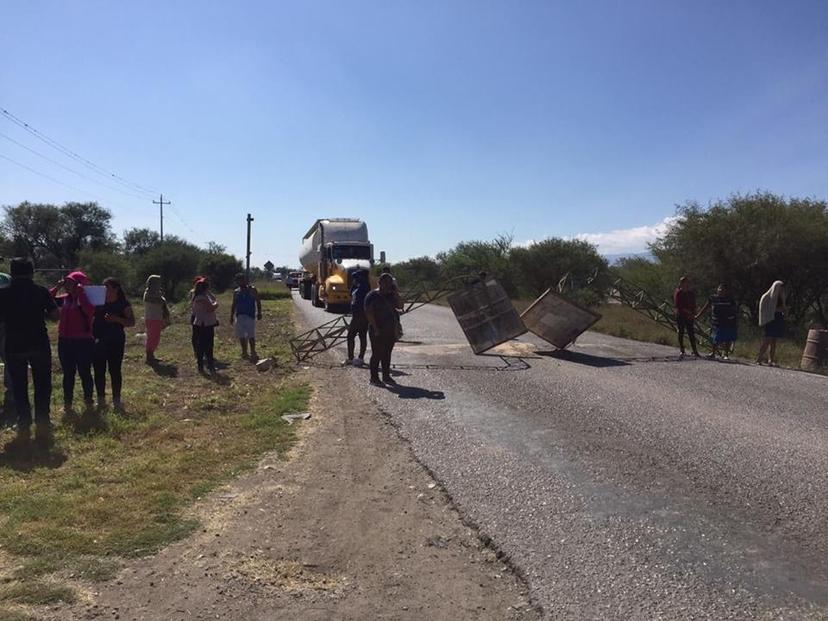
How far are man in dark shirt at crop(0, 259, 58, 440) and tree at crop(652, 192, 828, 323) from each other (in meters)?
22.6

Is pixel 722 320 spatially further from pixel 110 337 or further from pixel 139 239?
pixel 139 239

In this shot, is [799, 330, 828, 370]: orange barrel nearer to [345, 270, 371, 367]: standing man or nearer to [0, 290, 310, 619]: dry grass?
[345, 270, 371, 367]: standing man

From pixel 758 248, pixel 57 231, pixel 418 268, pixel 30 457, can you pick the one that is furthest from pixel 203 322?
pixel 57 231

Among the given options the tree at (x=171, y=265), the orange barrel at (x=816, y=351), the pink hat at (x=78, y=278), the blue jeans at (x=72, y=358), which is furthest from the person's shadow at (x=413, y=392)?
the tree at (x=171, y=265)

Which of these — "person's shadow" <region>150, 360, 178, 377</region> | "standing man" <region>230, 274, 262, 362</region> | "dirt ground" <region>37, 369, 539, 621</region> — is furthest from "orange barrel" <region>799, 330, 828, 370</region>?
"person's shadow" <region>150, 360, 178, 377</region>

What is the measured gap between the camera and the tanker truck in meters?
31.5

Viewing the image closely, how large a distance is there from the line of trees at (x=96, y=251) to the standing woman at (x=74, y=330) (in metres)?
56.4

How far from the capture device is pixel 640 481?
236 inches

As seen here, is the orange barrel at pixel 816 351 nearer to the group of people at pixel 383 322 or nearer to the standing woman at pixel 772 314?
the standing woman at pixel 772 314

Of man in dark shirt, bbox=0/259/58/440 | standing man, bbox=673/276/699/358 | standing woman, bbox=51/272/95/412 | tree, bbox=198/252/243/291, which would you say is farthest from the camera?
tree, bbox=198/252/243/291

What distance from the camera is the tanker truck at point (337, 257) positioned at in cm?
3153

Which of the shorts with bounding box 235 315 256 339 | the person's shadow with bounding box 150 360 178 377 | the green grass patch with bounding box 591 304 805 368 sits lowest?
the person's shadow with bounding box 150 360 178 377

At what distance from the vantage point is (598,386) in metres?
11.0

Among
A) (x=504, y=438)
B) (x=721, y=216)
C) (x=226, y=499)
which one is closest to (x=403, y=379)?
(x=504, y=438)
